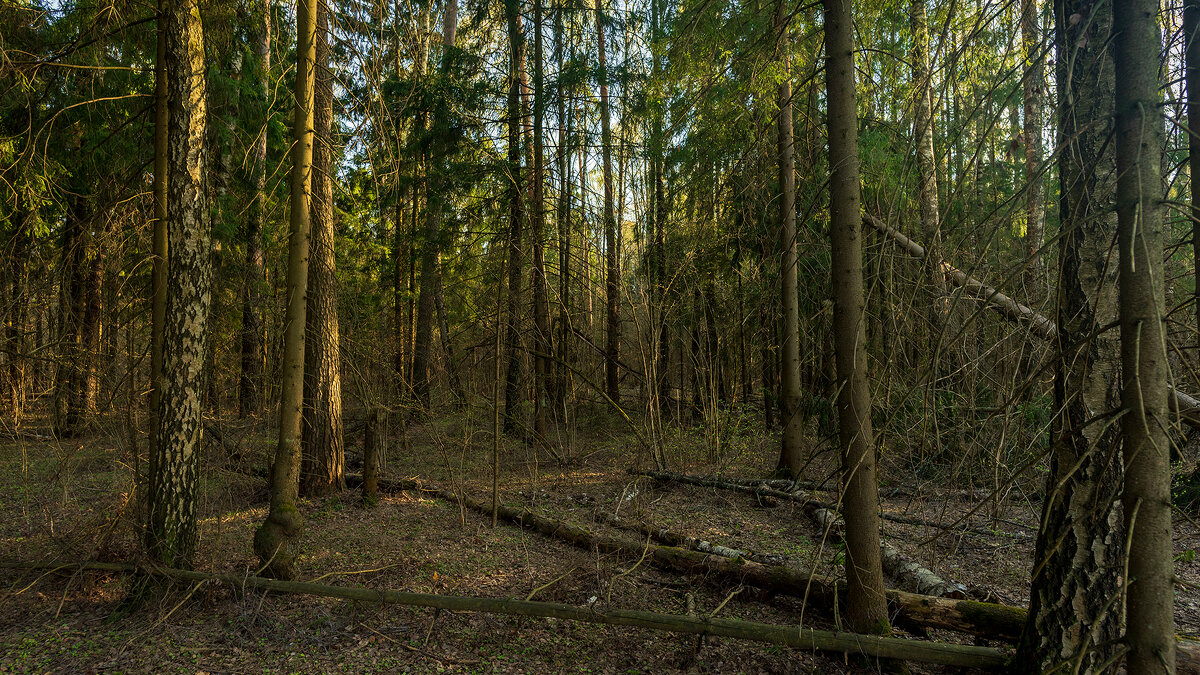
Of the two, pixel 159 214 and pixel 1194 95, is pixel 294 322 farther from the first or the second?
pixel 1194 95

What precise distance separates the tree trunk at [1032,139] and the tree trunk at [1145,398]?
265 mm

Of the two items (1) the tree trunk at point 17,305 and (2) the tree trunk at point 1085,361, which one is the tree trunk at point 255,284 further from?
(2) the tree trunk at point 1085,361

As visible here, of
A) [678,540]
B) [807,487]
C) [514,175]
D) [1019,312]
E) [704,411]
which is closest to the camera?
[1019,312]

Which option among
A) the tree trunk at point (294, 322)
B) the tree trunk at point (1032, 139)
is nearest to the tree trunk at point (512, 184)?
the tree trunk at point (294, 322)

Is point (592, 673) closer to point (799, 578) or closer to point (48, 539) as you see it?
point (799, 578)

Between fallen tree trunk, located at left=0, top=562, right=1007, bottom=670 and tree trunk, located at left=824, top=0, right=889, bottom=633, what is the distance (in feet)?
0.76

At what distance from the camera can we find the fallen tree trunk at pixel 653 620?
11.2 feet

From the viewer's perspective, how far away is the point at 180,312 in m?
4.46

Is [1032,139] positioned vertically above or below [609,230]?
above

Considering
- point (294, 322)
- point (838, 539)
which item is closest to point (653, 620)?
point (838, 539)

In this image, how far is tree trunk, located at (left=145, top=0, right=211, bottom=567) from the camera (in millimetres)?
A: 4461

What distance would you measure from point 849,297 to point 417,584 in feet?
13.4

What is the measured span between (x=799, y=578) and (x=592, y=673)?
180cm

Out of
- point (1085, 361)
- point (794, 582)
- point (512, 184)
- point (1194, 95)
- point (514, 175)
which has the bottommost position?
point (794, 582)
